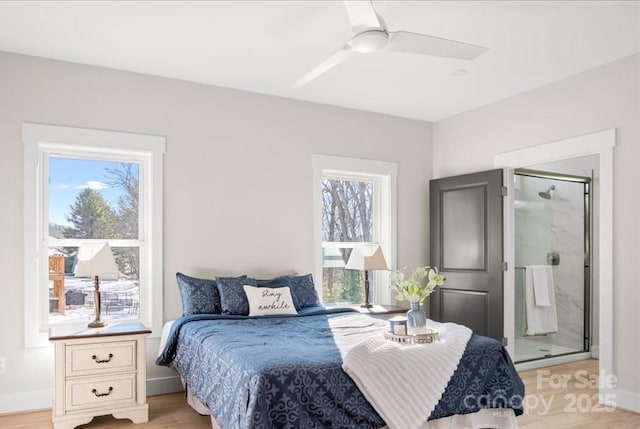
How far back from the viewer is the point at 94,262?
359cm

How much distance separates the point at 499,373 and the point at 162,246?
283cm

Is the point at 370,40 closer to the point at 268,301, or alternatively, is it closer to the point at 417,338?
the point at 417,338

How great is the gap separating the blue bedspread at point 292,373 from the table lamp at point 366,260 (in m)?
1.07

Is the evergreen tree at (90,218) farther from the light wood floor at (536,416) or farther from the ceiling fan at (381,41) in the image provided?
the ceiling fan at (381,41)

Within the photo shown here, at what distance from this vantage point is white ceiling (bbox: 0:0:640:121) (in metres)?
3.10

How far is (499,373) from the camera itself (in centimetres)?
291

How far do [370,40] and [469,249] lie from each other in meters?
3.05

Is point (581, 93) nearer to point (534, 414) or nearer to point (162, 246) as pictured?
point (534, 414)

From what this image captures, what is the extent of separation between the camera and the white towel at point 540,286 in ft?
17.8

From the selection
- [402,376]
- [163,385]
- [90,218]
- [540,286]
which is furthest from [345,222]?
[402,376]

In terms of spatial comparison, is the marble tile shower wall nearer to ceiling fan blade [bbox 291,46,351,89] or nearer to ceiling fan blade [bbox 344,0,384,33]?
ceiling fan blade [bbox 291,46,351,89]

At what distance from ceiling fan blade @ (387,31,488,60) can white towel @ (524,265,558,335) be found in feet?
11.1

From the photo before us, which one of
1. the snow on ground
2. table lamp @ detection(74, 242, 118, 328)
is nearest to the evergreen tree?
the snow on ground

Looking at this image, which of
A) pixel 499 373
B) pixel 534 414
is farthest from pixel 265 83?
pixel 534 414
